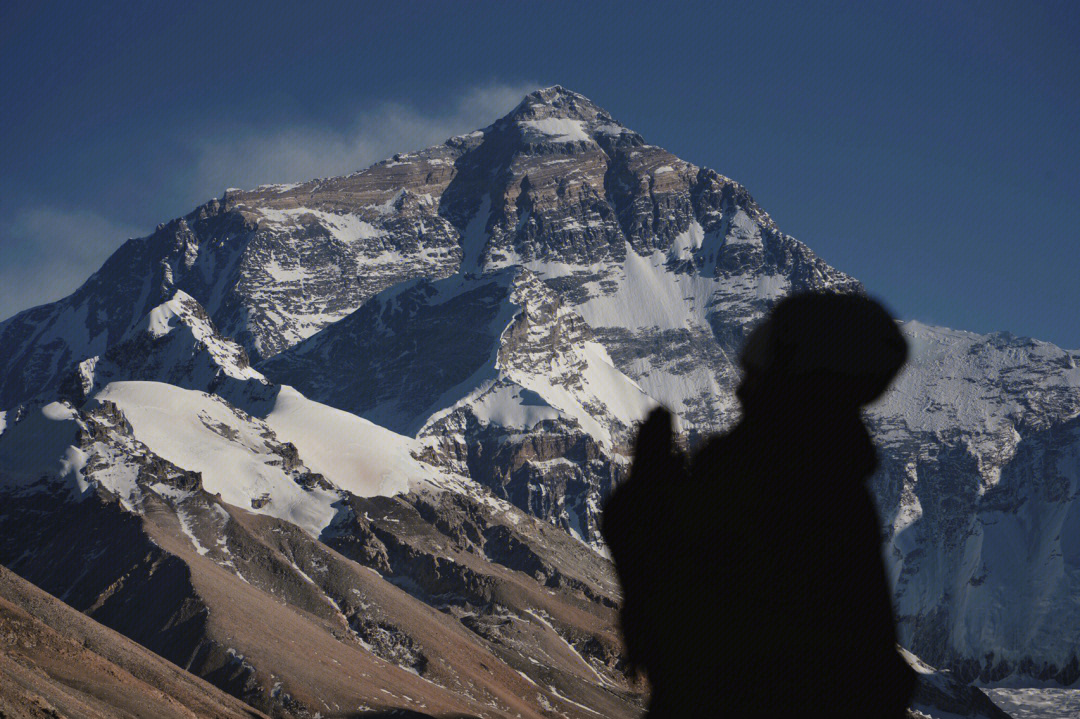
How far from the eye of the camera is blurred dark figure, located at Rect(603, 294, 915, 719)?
6.87 meters

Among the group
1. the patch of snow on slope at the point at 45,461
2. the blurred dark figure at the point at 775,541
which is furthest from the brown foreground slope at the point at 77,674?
the patch of snow on slope at the point at 45,461

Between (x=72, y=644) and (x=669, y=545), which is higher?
(x=669, y=545)

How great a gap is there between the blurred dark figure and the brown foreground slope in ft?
83.0

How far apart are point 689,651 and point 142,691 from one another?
258ft

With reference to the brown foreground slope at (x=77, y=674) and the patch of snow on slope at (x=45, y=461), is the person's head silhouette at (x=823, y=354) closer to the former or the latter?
the brown foreground slope at (x=77, y=674)

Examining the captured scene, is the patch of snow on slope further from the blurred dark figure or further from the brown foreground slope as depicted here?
the blurred dark figure

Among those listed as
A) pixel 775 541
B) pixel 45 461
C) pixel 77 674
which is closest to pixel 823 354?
pixel 775 541

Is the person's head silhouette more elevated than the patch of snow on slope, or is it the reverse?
the patch of snow on slope

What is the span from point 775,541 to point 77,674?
249 feet

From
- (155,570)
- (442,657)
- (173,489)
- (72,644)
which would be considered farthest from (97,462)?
(72,644)

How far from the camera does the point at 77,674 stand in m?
75.7

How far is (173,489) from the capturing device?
191375 millimetres

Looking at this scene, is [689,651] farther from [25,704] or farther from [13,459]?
[13,459]

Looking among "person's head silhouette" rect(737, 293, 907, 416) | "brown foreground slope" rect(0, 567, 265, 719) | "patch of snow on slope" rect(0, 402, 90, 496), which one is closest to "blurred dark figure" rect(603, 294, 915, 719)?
"person's head silhouette" rect(737, 293, 907, 416)
